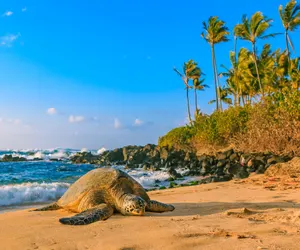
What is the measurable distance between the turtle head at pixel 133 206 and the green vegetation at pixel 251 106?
42.8ft

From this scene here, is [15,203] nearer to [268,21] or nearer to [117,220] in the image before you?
[117,220]

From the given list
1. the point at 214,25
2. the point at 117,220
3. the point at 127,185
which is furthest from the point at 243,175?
the point at 214,25

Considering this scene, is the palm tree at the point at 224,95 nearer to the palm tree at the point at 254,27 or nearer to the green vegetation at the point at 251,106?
the green vegetation at the point at 251,106

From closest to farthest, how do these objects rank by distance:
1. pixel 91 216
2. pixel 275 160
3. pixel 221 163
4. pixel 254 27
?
pixel 91 216 → pixel 275 160 → pixel 221 163 → pixel 254 27

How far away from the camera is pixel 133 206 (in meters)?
5.25

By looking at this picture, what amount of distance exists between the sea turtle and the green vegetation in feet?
41.1

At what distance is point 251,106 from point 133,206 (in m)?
22.8

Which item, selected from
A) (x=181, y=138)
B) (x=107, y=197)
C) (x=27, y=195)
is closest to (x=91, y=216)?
(x=107, y=197)

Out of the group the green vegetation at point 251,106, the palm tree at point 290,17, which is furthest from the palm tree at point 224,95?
the palm tree at point 290,17

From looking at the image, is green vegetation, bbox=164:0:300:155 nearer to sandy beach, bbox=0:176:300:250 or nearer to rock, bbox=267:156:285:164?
rock, bbox=267:156:285:164

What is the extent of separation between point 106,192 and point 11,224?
168cm

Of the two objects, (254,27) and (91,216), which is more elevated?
(254,27)

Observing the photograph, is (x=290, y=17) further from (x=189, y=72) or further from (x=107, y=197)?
(x=107, y=197)

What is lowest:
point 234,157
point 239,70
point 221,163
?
point 221,163
